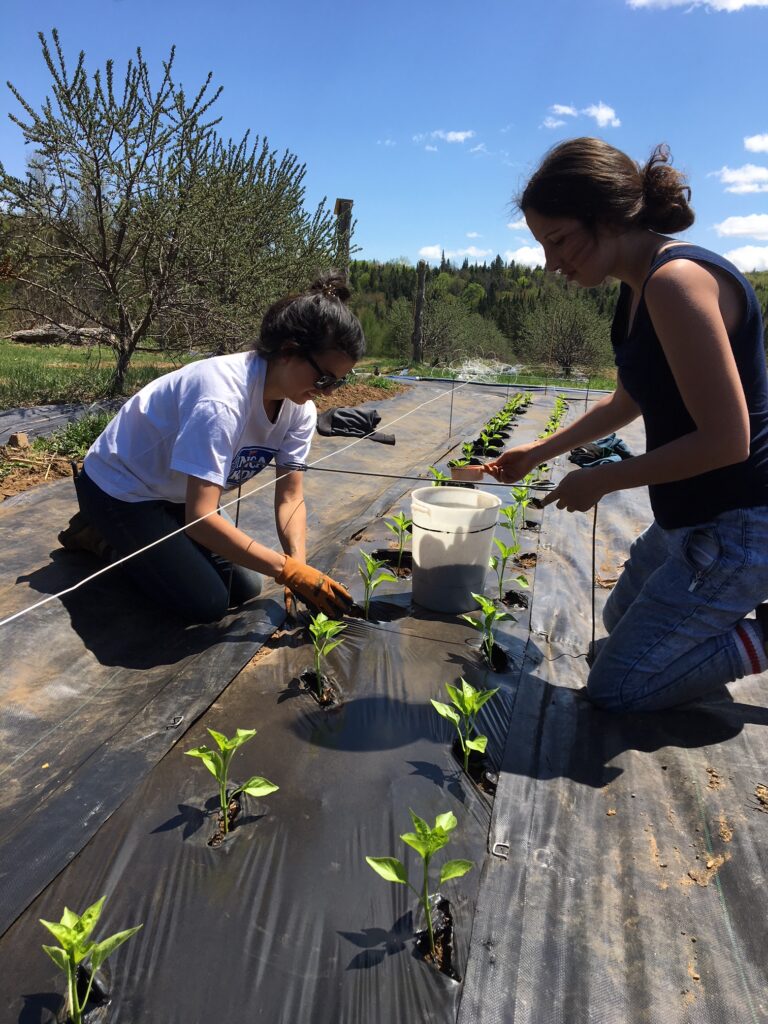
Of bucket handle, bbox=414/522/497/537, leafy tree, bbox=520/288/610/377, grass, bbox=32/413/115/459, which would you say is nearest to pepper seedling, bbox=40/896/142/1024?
bucket handle, bbox=414/522/497/537

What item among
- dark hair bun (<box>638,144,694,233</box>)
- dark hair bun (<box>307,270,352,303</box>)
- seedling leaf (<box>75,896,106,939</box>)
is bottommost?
seedling leaf (<box>75,896,106,939</box>)

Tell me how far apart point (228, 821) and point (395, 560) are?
1735 millimetres

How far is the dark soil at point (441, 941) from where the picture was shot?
1225 mm

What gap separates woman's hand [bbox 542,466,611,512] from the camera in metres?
1.82

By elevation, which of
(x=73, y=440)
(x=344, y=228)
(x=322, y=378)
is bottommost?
(x=73, y=440)

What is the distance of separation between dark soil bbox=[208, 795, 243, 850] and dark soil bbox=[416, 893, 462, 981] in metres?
0.48

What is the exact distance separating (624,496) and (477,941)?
3.42 metres

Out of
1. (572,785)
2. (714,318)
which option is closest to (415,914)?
(572,785)

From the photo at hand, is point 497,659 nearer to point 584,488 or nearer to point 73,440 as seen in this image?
point 584,488

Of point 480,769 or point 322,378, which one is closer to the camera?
point 480,769

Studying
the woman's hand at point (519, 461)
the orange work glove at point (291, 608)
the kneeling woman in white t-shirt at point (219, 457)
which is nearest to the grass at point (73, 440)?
the kneeling woman in white t-shirt at point (219, 457)

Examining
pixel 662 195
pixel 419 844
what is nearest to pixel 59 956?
pixel 419 844

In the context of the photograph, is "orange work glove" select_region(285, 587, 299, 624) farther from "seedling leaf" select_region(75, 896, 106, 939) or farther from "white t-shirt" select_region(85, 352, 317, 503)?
"seedling leaf" select_region(75, 896, 106, 939)

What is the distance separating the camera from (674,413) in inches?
71.7
